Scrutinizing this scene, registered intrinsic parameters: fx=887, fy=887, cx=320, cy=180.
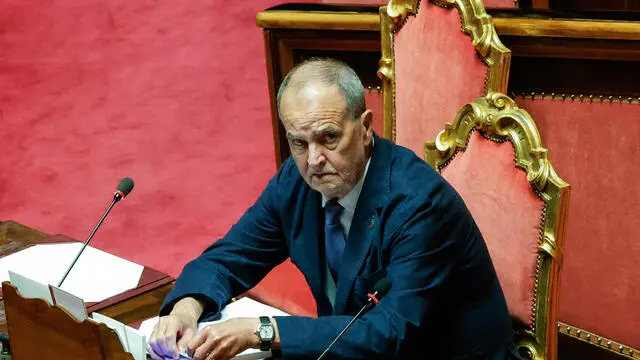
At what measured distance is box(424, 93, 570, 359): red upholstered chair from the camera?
161 centimetres

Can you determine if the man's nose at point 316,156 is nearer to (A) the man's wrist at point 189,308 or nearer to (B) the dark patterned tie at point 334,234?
(B) the dark patterned tie at point 334,234

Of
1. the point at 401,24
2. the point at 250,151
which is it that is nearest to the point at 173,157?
the point at 250,151

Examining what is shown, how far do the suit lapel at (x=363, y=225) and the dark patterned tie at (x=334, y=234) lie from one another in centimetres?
6

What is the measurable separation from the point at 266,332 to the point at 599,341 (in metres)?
1.14

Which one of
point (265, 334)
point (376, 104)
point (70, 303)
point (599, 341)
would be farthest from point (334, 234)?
point (376, 104)

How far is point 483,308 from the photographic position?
63.5 inches

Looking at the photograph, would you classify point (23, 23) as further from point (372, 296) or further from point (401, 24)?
point (372, 296)

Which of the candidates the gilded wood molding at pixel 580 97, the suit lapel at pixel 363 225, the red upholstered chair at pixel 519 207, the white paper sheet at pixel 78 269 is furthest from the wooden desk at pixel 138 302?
the gilded wood molding at pixel 580 97

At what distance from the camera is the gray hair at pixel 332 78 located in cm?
Result: 157

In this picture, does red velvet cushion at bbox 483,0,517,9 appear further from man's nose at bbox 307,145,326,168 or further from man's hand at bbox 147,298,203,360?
man's hand at bbox 147,298,203,360

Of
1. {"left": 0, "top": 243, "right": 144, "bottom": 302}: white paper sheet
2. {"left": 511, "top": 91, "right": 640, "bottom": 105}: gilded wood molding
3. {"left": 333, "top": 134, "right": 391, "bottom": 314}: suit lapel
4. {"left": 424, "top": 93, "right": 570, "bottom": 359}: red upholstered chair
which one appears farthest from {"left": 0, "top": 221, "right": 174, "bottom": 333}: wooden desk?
{"left": 511, "top": 91, "right": 640, "bottom": 105}: gilded wood molding

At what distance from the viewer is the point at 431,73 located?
7.41 feet

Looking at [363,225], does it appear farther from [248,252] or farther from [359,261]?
[248,252]

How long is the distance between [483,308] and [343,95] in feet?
1.52
